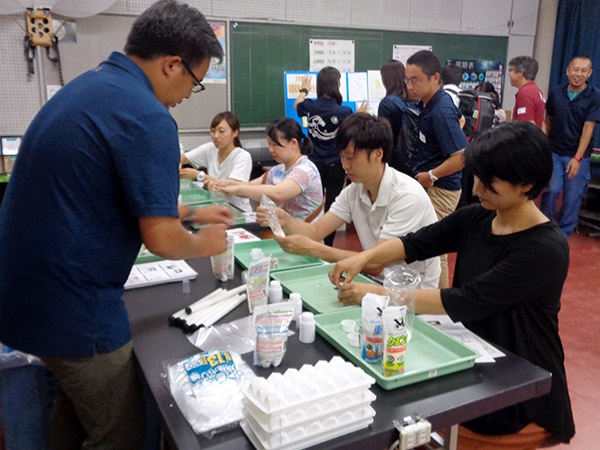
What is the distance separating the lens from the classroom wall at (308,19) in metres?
4.27

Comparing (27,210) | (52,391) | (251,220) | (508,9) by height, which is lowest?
(52,391)

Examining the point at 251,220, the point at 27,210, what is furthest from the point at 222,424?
the point at 251,220

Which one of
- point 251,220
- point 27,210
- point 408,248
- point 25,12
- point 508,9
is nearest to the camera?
Result: point 27,210

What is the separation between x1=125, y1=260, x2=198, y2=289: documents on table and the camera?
1.77 metres

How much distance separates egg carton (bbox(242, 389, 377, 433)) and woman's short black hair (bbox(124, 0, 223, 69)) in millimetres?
793

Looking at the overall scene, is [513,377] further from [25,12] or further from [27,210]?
[25,12]

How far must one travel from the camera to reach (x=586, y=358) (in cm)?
281

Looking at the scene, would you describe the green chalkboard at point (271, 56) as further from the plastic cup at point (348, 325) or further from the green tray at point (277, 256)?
the plastic cup at point (348, 325)

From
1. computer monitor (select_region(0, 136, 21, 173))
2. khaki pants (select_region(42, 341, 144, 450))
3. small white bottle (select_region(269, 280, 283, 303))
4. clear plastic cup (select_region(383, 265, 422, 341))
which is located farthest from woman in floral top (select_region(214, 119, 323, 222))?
computer monitor (select_region(0, 136, 21, 173))

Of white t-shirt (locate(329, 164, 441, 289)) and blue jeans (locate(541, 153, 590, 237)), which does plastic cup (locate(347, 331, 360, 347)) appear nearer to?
white t-shirt (locate(329, 164, 441, 289))

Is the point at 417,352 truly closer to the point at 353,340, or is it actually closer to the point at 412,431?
the point at 353,340

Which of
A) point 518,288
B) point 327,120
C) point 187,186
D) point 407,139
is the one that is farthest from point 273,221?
point 327,120

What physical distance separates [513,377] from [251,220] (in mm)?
1704

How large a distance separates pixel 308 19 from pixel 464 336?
14.8ft
